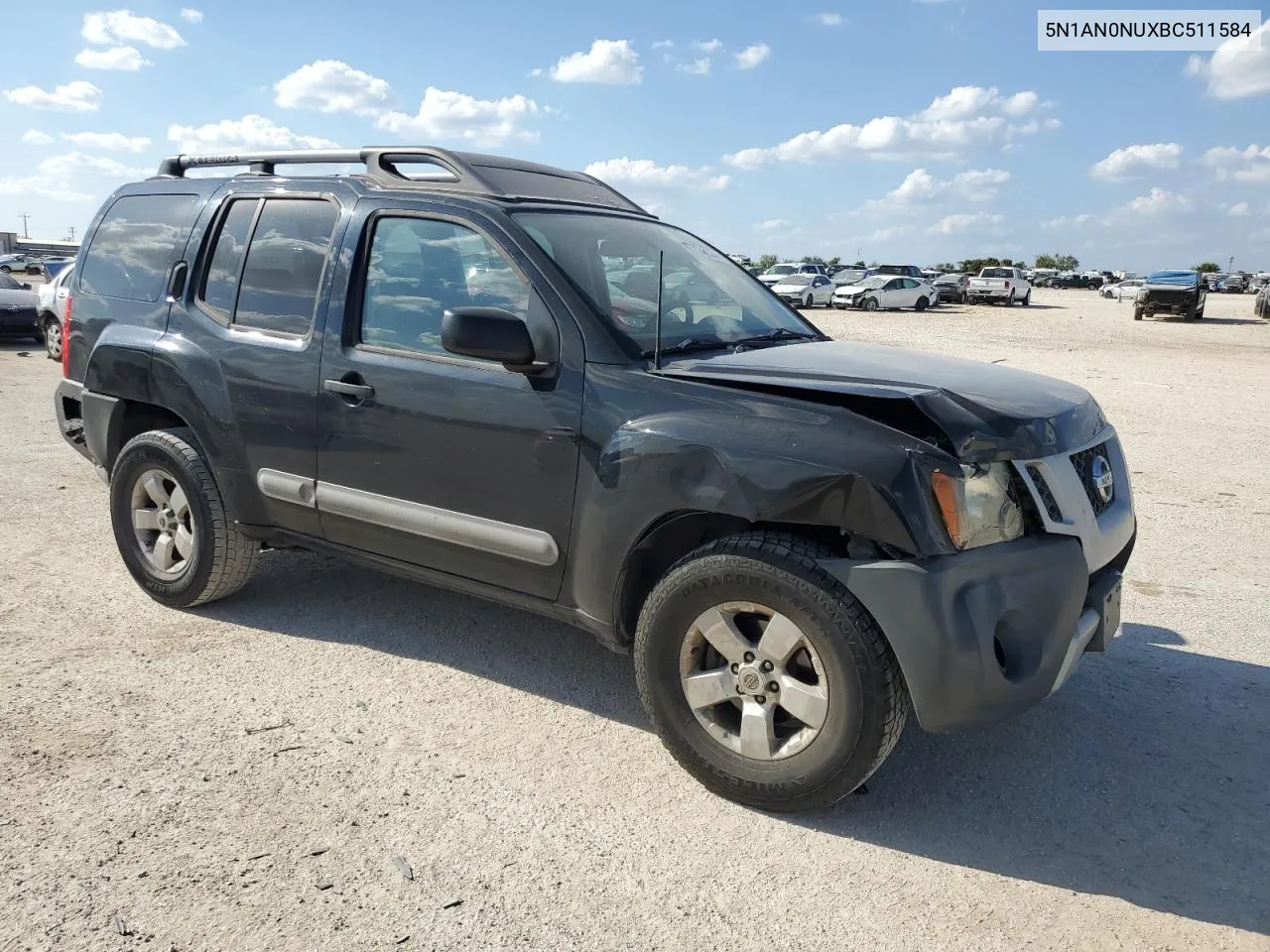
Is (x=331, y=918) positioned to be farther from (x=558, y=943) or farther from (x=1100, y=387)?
(x=1100, y=387)

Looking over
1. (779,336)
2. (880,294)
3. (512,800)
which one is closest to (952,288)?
(880,294)

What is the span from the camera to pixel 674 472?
3.19 m

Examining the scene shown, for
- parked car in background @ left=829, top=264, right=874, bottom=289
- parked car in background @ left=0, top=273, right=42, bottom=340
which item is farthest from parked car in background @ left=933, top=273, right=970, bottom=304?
parked car in background @ left=0, top=273, right=42, bottom=340

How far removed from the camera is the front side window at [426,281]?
3.71m

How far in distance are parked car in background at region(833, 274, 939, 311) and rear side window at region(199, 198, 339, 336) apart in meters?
34.6

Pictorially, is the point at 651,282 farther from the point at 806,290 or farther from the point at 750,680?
the point at 806,290

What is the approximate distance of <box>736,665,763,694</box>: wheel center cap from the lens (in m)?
3.11

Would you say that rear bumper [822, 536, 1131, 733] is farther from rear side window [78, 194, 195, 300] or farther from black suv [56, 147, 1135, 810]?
rear side window [78, 194, 195, 300]

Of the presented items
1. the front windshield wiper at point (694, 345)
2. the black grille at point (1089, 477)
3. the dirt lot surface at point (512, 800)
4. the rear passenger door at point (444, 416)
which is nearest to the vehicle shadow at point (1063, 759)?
the dirt lot surface at point (512, 800)

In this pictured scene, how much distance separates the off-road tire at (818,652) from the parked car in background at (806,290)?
34.3 metres

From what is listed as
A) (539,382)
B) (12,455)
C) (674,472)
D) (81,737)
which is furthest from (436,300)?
(12,455)


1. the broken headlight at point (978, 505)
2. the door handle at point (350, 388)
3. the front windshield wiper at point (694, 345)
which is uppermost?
the front windshield wiper at point (694, 345)

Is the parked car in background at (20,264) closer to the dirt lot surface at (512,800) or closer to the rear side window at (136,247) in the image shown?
the rear side window at (136,247)

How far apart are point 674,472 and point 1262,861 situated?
6.85ft
